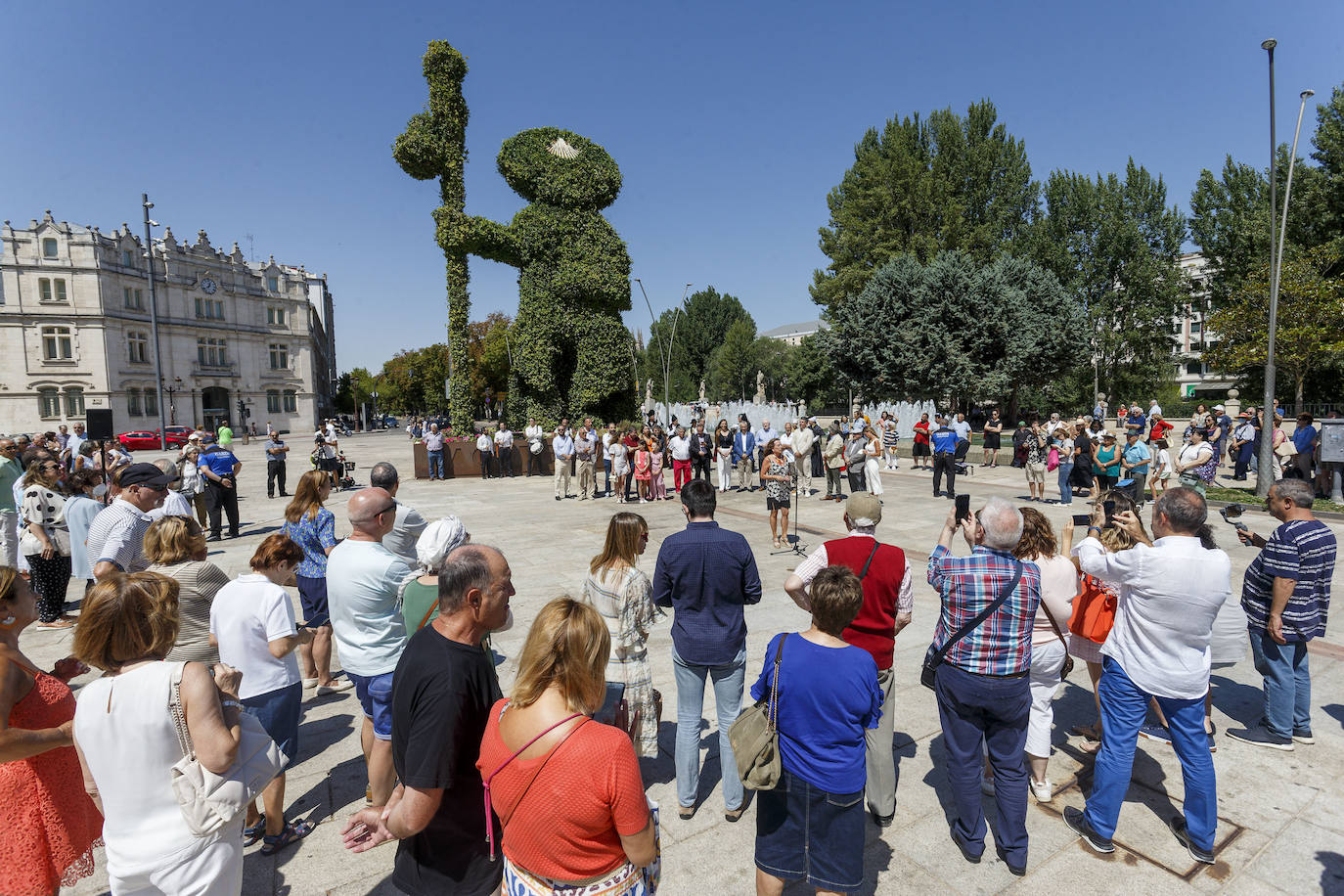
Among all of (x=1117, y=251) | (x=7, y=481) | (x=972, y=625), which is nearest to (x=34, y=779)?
(x=972, y=625)

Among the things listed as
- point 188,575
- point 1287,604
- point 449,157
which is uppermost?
point 449,157

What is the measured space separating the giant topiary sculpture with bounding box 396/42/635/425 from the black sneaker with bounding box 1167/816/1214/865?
56.7 feet

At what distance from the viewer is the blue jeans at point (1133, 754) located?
311 cm

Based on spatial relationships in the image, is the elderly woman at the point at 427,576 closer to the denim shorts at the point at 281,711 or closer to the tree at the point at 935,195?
the denim shorts at the point at 281,711

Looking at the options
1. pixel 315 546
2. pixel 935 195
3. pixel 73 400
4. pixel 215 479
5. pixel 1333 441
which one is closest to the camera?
pixel 315 546

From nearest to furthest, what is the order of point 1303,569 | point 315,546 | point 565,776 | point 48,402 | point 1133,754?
point 565,776 < point 1133,754 < point 1303,569 < point 315,546 < point 48,402

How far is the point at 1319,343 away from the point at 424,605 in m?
33.7

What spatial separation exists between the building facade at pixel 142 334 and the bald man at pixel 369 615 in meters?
47.9

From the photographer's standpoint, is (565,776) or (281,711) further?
(281,711)

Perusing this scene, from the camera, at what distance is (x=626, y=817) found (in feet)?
5.58

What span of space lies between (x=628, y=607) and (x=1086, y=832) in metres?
2.64

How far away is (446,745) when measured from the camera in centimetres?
197

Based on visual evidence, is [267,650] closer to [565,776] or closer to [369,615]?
[369,615]

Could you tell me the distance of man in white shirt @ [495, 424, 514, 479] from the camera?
60.1 ft
